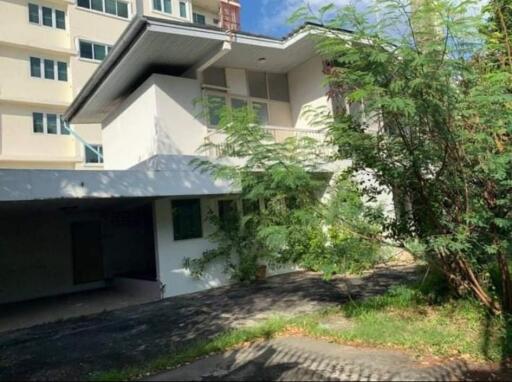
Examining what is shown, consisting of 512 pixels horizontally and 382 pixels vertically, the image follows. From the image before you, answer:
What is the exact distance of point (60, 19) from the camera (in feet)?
82.0

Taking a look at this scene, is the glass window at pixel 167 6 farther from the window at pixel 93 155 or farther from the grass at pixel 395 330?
the grass at pixel 395 330

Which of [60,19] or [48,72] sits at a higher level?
[60,19]

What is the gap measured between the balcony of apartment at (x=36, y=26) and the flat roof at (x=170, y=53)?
1025 centimetres

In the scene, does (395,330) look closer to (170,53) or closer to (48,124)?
(170,53)

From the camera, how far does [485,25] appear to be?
5.71 metres

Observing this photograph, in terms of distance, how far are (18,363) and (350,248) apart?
5.41 meters

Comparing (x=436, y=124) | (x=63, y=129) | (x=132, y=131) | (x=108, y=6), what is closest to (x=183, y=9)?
(x=108, y=6)

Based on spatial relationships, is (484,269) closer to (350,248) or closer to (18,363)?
(350,248)

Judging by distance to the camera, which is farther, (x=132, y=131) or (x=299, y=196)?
(x=132, y=131)

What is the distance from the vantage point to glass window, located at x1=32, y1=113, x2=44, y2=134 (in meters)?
23.7

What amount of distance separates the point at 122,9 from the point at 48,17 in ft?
15.1

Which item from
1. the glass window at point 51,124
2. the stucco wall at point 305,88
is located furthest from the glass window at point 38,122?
the stucco wall at point 305,88

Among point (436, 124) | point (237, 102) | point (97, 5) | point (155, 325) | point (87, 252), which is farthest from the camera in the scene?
point (97, 5)

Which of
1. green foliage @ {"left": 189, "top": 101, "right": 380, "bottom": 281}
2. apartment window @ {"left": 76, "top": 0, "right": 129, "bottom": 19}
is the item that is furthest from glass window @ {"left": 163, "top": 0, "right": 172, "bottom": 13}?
green foliage @ {"left": 189, "top": 101, "right": 380, "bottom": 281}
